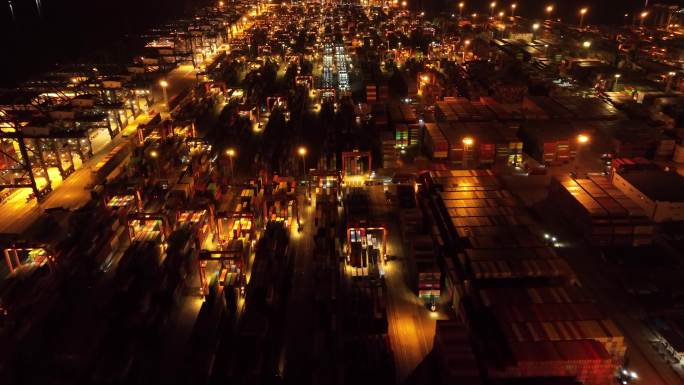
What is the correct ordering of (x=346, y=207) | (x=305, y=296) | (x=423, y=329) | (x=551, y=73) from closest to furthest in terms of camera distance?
1. (x=423, y=329)
2. (x=305, y=296)
3. (x=346, y=207)
4. (x=551, y=73)

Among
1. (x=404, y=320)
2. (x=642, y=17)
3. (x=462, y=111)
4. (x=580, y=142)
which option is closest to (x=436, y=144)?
(x=462, y=111)

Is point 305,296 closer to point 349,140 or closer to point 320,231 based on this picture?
point 320,231

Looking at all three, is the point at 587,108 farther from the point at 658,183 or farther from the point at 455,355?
the point at 455,355

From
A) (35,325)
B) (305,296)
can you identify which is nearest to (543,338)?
(305,296)

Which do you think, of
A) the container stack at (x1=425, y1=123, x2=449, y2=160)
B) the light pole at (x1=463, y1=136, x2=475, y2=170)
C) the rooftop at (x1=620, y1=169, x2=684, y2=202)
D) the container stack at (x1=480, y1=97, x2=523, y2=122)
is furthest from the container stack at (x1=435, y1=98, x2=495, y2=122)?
the rooftop at (x1=620, y1=169, x2=684, y2=202)

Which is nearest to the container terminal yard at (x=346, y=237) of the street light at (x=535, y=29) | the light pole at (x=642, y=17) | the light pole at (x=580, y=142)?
the light pole at (x=580, y=142)

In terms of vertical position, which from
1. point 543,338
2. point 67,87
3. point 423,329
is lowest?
point 423,329

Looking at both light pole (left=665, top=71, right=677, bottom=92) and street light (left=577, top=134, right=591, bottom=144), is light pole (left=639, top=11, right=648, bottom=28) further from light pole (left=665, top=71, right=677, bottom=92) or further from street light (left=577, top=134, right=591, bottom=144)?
street light (left=577, top=134, right=591, bottom=144)
